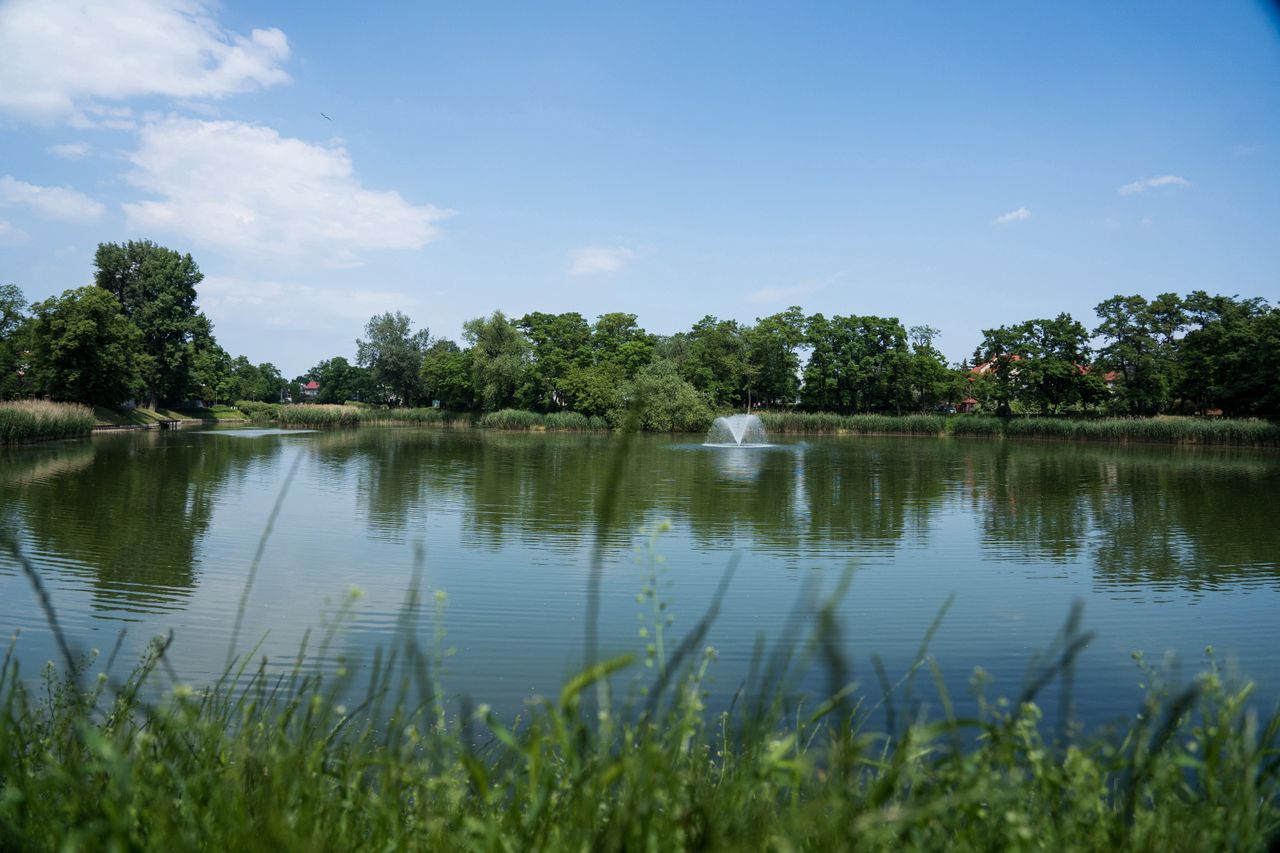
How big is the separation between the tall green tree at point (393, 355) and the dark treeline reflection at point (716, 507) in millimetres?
Result: 52242

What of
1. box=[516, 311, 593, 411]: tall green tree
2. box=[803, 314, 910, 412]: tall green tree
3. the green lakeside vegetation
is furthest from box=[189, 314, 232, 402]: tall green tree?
the green lakeside vegetation

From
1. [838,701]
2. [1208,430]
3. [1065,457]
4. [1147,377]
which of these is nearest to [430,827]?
[838,701]

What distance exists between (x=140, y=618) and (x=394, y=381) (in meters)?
78.0

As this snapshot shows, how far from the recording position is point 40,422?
3188 centimetres

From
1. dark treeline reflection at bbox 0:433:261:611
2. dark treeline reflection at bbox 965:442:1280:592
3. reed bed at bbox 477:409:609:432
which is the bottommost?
dark treeline reflection at bbox 965:442:1280:592

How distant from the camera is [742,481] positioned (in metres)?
21.3

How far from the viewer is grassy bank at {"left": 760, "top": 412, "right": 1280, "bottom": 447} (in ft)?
147

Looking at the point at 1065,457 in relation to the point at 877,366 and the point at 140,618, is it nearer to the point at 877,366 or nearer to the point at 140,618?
the point at 877,366

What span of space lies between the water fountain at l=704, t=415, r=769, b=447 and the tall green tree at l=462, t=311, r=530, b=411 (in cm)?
1881

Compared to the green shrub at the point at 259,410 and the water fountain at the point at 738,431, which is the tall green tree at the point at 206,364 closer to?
the green shrub at the point at 259,410

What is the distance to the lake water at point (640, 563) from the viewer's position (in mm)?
6367

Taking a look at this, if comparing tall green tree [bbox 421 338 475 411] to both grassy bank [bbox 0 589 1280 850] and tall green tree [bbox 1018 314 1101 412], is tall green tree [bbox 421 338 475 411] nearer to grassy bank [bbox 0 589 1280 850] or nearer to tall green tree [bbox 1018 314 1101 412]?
tall green tree [bbox 1018 314 1101 412]

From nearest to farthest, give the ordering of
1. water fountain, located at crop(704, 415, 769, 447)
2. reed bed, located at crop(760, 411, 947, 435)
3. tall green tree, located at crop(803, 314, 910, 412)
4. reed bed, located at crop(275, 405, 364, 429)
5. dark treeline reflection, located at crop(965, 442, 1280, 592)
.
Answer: dark treeline reflection, located at crop(965, 442, 1280, 592)
water fountain, located at crop(704, 415, 769, 447)
reed bed, located at crop(760, 411, 947, 435)
reed bed, located at crop(275, 405, 364, 429)
tall green tree, located at crop(803, 314, 910, 412)

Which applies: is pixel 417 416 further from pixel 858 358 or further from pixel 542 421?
pixel 858 358
